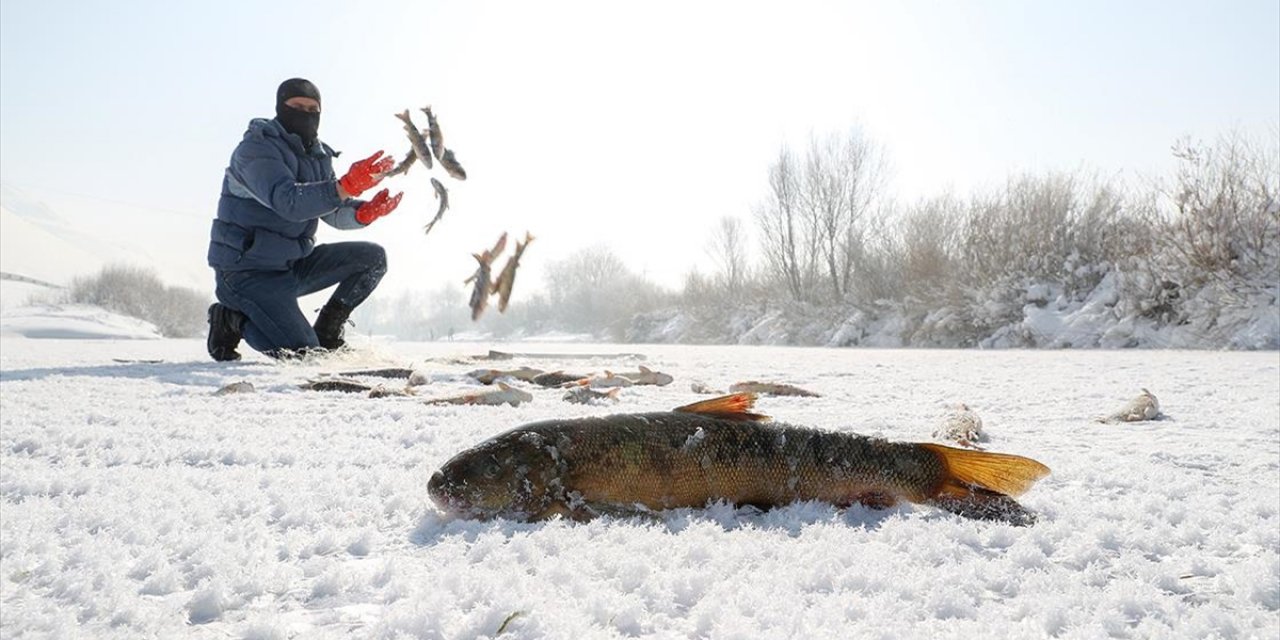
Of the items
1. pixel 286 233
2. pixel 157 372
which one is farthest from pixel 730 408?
pixel 286 233

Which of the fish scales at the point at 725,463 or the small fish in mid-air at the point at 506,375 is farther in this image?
the small fish in mid-air at the point at 506,375

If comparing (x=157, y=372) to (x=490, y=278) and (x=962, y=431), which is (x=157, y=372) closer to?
(x=490, y=278)

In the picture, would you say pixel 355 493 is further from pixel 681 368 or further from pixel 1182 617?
pixel 681 368

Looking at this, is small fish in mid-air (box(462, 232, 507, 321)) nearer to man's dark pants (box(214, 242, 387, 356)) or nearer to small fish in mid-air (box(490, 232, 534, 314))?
small fish in mid-air (box(490, 232, 534, 314))

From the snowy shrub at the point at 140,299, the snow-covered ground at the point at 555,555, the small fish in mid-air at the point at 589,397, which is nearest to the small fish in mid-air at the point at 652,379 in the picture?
the small fish in mid-air at the point at 589,397

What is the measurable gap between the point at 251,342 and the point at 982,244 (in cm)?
1896

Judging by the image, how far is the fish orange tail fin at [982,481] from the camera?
5.10ft

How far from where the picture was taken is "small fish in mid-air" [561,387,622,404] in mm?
3701

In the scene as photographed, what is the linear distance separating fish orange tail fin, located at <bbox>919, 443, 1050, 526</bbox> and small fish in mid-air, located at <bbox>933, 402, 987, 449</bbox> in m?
0.90

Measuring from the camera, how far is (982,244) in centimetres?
2064

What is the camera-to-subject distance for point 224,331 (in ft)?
19.6

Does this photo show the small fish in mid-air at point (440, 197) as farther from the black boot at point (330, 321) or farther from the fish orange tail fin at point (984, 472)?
the fish orange tail fin at point (984, 472)

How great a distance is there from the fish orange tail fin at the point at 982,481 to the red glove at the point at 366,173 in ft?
12.6

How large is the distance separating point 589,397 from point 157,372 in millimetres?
3061
